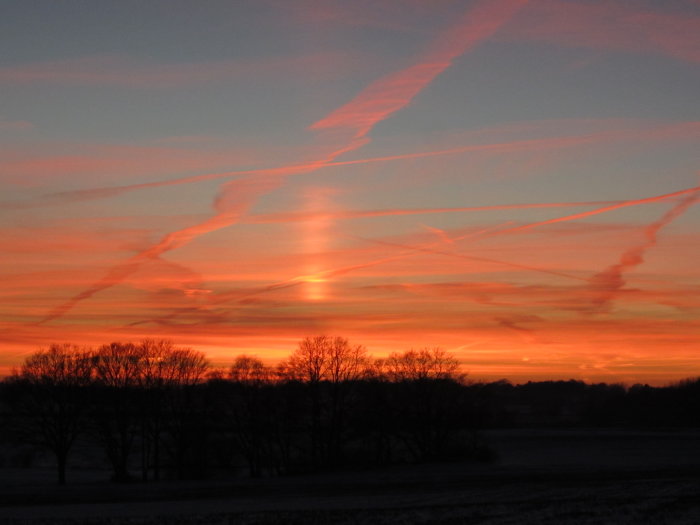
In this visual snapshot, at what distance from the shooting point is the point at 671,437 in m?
110

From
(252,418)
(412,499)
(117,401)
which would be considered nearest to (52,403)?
(117,401)

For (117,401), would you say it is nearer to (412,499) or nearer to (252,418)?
(252,418)

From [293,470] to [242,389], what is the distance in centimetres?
1568

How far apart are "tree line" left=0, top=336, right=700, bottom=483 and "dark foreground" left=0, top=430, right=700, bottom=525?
7344mm

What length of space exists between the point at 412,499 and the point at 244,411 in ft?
182

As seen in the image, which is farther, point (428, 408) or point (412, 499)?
point (428, 408)

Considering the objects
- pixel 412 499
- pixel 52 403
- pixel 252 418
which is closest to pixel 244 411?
pixel 252 418

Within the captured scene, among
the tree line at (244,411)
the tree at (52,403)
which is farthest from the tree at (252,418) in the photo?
the tree at (52,403)

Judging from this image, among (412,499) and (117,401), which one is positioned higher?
(117,401)

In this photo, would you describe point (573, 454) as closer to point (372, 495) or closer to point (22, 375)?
point (372, 495)

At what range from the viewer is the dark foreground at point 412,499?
29.6 meters

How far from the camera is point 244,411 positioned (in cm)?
9394

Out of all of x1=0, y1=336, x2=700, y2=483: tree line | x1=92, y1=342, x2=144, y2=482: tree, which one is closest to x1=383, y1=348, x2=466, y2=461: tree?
x1=0, y1=336, x2=700, y2=483: tree line

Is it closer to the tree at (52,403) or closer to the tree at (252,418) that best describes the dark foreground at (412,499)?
the tree at (52,403)
